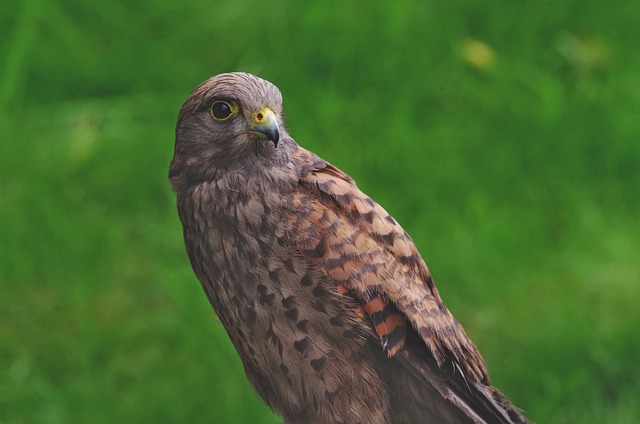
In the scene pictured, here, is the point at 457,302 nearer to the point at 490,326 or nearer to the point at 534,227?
the point at 490,326

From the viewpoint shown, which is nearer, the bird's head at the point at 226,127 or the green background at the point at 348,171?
the bird's head at the point at 226,127

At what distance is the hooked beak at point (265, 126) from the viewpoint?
A: 346 centimetres

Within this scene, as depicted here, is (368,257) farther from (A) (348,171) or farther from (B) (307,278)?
(A) (348,171)

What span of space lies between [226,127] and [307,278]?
0.50 m

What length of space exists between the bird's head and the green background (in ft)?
6.62

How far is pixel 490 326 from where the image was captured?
5.64 m

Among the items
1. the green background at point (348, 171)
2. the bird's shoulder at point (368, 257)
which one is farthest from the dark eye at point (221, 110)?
the green background at point (348, 171)

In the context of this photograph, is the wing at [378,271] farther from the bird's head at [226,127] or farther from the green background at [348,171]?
the green background at [348,171]

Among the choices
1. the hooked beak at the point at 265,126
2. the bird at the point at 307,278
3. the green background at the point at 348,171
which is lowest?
the bird at the point at 307,278

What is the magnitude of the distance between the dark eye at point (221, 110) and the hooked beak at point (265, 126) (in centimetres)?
9

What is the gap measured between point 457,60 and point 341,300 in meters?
3.75

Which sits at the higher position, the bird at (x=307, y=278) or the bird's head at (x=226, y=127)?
the bird's head at (x=226, y=127)

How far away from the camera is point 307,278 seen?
11.2 ft

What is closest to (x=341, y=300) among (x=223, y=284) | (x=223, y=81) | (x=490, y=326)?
(x=223, y=284)
